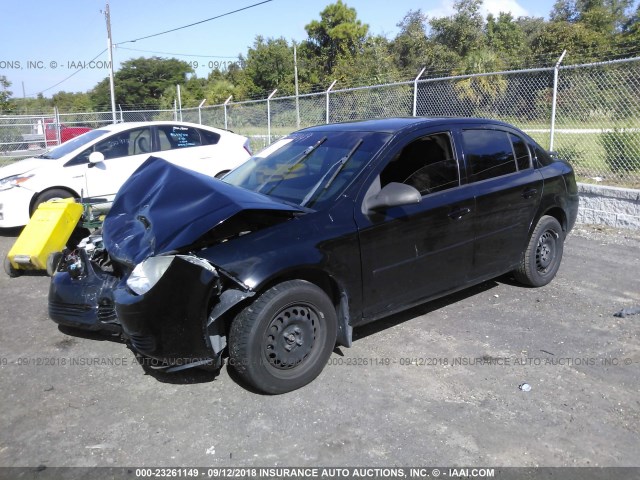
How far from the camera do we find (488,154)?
4.69m

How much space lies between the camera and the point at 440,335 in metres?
4.37

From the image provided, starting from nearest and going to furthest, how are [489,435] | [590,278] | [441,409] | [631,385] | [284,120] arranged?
[489,435] → [441,409] → [631,385] → [590,278] → [284,120]

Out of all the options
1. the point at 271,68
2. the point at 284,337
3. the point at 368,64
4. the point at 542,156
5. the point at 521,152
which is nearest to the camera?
the point at 284,337

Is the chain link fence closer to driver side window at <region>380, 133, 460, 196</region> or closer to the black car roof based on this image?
the black car roof

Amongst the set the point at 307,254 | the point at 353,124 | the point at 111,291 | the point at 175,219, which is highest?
the point at 353,124

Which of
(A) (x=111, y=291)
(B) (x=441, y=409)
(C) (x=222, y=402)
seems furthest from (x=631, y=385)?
(A) (x=111, y=291)

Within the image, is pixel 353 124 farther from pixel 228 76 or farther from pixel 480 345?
pixel 228 76

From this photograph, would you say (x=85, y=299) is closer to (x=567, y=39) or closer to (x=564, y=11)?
(x=567, y=39)

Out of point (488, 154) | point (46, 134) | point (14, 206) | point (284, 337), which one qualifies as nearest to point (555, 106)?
point (488, 154)

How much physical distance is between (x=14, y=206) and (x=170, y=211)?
5.44 m

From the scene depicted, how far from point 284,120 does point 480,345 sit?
11188 millimetres

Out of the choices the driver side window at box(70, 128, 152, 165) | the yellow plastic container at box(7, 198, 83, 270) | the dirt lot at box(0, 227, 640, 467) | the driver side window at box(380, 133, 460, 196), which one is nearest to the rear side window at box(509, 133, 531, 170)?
the driver side window at box(380, 133, 460, 196)

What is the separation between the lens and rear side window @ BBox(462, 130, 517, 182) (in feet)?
14.8

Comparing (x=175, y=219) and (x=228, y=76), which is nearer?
Result: (x=175, y=219)
